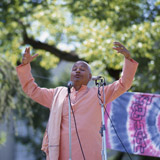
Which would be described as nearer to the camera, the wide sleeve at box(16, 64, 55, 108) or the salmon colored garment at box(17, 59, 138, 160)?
the salmon colored garment at box(17, 59, 138, 160)

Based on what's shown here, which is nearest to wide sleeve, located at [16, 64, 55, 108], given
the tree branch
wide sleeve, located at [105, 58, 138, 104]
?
wide sleeve, located at [105, 58, 138, 104]

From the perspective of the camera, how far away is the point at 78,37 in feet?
34.0

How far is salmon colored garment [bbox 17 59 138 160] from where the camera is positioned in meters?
3.02

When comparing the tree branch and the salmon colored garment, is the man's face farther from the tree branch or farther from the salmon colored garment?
the tree branch

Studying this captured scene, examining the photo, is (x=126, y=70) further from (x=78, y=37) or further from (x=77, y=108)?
(x=78, y=37)

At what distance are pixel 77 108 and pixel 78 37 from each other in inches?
291

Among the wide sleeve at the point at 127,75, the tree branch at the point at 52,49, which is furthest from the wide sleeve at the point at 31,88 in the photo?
the tree branch at the point at 52,49

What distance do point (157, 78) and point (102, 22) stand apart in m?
2.04

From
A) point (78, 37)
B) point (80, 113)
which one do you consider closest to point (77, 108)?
point (80, 113)

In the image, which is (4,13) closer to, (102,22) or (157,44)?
(102,22)

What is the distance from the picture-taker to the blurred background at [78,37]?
7.39 meters

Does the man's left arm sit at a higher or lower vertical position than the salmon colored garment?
higher

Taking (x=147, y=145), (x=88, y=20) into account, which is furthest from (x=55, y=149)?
(x=88, y=20)

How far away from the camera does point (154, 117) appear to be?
490cm
